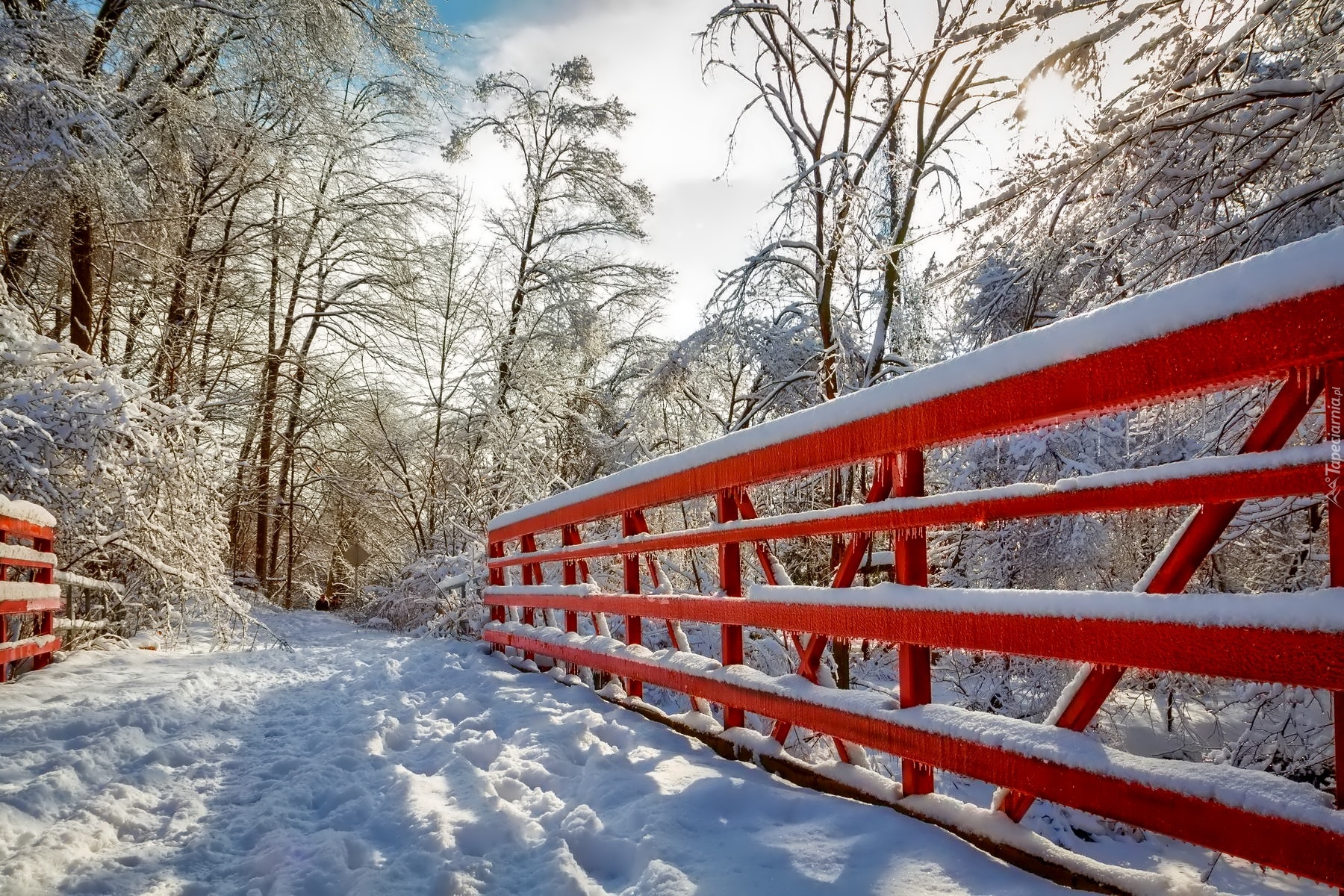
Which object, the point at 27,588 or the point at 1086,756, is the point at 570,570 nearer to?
the point at 27,588

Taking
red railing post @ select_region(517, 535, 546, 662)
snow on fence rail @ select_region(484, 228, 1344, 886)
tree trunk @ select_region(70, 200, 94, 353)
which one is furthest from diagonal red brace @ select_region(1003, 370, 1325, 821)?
tree trunk @ select_region(70, 200, 94, 353)

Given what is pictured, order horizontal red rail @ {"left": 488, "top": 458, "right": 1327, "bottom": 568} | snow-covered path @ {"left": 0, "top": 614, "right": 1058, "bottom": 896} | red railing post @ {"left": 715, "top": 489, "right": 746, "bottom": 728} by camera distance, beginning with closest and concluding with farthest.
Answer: horizontal red rail @ {"left": 488, "top": 458, "right": 1327, "bottom": 568}
snow-covered path @ {"left": 0, "top": 614, "right": 1058, "bottom": 896}
red railing post @ {"left": 715, "top": 489, "right": 746, "bottom": 728}

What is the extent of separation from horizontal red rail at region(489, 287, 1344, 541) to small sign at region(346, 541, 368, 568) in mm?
22835

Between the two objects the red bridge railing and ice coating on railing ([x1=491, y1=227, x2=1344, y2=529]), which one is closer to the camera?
ice coating on railing ([x1=491, y1=227, x2=1344, y2=529])

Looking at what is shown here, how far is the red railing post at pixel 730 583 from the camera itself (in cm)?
294

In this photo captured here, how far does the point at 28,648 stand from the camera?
4844 millimetres

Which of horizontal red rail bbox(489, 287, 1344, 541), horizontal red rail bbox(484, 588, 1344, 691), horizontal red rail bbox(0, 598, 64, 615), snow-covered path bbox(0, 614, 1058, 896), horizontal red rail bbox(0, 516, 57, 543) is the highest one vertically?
horizontal red rail bbox(489, 287, 1344, 541)

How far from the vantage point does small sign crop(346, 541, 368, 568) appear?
23411 millimetres

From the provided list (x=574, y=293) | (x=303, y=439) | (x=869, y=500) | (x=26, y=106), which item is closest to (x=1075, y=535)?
(x=869, y=500)

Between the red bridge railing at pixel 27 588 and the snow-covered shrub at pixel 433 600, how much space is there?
4.82 metres

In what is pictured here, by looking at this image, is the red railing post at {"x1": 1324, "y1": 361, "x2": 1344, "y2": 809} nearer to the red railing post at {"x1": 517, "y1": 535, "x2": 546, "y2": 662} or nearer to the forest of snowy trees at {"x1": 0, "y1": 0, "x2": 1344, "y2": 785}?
the forest of snowy trees at {"x1": 0, "y1": 0, "x2": 1344, "y2": 785}

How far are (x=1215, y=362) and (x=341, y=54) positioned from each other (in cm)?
1009

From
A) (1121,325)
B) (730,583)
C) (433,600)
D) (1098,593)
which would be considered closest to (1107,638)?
(1098,593)

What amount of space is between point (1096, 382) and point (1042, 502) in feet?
0.91
